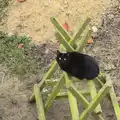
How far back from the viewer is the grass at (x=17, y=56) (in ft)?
17.5

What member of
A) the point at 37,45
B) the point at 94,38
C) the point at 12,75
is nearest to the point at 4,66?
the point at 12,75

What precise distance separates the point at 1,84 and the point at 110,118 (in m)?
1.40

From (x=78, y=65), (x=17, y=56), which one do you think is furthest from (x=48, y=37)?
(x=78, y=65)

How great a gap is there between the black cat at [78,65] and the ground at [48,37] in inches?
29.6

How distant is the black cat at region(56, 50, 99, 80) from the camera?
4203mm

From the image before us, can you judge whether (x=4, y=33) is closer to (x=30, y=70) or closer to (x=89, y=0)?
(x=30, y=70)

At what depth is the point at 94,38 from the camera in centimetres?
569

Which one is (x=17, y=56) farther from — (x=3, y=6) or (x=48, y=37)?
(x=3, y=6)

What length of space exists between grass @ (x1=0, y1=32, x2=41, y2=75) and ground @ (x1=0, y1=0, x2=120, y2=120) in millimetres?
84

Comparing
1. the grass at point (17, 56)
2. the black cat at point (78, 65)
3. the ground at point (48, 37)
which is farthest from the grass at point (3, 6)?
the black cat at point (78, 65)

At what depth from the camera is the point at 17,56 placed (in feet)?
18.0

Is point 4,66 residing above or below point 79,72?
below

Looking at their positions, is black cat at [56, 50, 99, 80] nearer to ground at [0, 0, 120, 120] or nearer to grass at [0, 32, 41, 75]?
ground at [0, 0, 120, 120]

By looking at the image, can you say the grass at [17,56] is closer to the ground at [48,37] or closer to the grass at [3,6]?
the ground at [48,37]
